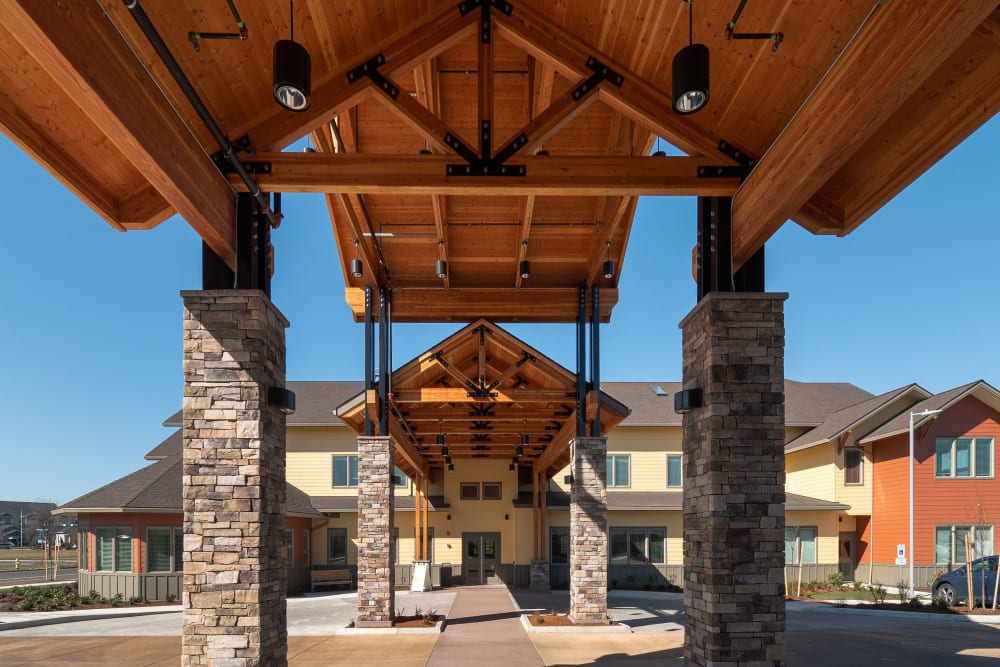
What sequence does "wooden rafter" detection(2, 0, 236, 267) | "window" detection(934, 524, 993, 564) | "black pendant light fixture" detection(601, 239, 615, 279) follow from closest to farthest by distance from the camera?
"wooden rafter" detection(2, 0, 236, 267)
"black pendant light fixture" detection(601, 239, 615, 279)
"window" detection(934, 524, 993, 564)

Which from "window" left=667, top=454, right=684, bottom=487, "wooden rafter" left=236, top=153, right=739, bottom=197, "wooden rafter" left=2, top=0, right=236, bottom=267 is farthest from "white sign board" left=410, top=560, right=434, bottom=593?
"wooden rafter" left=236, top=153, right=739, bottom=197

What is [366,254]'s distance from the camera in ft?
47.4

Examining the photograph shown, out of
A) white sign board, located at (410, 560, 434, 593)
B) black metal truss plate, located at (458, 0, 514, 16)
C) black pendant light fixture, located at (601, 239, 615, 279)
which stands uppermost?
black metal truss plate, located at (458, 0, 514, 16)

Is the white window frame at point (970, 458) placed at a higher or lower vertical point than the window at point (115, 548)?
higher

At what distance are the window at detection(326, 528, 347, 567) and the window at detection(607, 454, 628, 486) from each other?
34.1ft

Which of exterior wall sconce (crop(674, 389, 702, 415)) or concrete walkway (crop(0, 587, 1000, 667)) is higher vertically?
exterior wall sconce (crop(674, 389, 702, 415))

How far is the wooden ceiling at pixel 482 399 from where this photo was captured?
15.9m

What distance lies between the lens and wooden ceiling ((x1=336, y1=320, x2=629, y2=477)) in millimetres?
15867

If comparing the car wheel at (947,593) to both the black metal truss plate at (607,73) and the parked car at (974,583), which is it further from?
the black metal truss plate at (607,73)

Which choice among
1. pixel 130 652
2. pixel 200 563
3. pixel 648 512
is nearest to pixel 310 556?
pixel 648 512

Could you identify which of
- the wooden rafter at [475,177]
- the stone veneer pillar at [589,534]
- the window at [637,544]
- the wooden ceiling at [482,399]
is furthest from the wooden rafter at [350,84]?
the window at [637,544]

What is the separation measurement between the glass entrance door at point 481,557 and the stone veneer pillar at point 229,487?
21.6 m

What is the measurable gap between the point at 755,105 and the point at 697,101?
2.11 m

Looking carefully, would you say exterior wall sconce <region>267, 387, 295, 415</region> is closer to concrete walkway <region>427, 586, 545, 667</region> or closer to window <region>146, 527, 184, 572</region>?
concrete walkway <region>427, 586, 545, 667</region>
